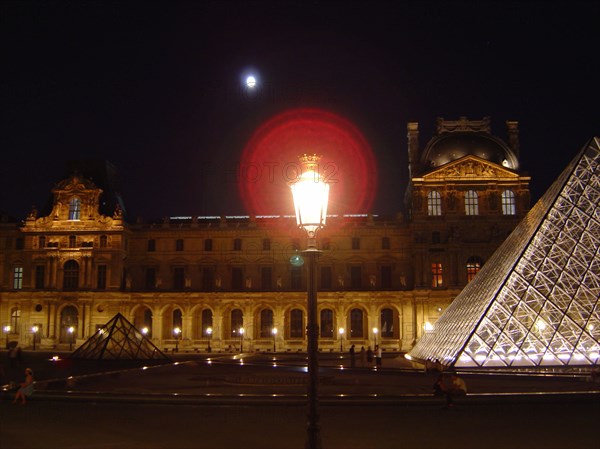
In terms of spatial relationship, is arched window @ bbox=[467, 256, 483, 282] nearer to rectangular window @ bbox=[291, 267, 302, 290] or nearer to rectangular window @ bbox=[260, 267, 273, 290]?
rectangular window @ bbox=[291, 267, 302, 290]

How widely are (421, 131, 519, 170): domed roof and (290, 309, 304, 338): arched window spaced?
625 inches

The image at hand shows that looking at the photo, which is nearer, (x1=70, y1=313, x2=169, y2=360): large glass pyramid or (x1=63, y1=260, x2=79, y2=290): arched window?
(x1=70, y1=313, x2=169, y2=360): large glass pyramid

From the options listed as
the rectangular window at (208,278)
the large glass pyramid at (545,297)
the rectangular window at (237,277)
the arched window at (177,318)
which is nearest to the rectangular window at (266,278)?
the rectangular window at (237,277)

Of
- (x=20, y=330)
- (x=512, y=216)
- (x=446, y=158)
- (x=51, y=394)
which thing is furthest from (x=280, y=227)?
(x=51, y=394)

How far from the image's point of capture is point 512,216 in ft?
169

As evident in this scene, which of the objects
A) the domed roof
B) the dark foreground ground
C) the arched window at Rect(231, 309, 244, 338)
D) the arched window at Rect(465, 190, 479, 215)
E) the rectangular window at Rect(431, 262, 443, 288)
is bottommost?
the dark foreground ground

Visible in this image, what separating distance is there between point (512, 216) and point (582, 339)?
94.0 ft

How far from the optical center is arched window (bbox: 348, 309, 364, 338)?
5294 cm

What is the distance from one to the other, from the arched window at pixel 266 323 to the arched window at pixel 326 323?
13.6 feet

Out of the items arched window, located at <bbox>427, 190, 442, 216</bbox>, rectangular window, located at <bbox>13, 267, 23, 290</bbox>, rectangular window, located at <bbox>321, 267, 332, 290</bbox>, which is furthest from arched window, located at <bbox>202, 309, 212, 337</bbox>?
arched window, located at <bbox>427, 190, 442, 216</bbox>

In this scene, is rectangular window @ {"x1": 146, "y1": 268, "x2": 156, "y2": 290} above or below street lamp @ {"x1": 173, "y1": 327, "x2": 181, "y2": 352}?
above

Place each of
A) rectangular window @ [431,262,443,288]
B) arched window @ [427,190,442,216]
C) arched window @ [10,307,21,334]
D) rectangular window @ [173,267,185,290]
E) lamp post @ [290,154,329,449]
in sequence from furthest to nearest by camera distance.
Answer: rectangular window @ [173,267,185,290] < arched window @ [10,307,21,334] < arched window @ [427,190,442,216] < rectangular window @ [431,262,443,288] < lamp post @ [290,154,329,449]

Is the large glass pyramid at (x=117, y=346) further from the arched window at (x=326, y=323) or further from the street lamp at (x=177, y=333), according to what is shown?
the arched window at (x=326, y=323)

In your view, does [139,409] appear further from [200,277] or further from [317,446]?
[200,277]
